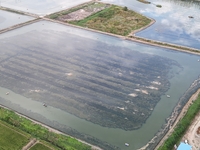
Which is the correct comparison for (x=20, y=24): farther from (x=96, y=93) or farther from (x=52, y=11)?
(x=96, y=93)

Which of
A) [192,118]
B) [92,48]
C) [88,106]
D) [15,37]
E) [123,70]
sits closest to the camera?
[192,118]

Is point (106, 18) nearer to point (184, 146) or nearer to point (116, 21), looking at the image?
point (116, 21)

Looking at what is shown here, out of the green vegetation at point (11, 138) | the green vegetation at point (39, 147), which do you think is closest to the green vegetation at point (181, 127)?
the green vegetation at point (39, 147)

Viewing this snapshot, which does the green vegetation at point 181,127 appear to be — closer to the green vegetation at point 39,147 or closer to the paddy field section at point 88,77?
the paddy field section at point 88,77

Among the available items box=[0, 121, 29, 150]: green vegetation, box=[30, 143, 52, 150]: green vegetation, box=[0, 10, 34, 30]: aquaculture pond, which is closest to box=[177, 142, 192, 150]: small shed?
box=[30, 143, 52, 150]: green vegetation

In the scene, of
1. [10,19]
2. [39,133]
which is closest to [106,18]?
[10,19]

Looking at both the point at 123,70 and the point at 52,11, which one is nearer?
the point at 123,70

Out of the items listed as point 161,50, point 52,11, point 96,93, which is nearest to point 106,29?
point 161,50
